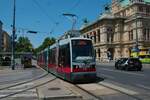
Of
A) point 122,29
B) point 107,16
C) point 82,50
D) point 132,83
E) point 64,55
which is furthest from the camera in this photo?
point 107,16

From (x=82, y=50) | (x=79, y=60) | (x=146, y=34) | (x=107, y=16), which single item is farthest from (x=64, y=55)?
(x=107, y=16)

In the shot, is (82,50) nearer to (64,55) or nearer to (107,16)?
(64,55)

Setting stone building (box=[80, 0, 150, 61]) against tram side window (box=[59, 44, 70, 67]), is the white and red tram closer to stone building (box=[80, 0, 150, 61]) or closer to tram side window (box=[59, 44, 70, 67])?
tram side window (box=[59, 44, 70, 67])

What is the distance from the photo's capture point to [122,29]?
10600 centimetres

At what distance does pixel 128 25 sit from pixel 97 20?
13743 millimetres

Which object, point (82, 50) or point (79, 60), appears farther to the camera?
point (82, 50)

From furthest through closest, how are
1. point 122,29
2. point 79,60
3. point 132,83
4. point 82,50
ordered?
point 122,29 → point 82,50 → point 79,60 → point 132,83

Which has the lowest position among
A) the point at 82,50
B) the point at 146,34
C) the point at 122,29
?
the point at 82,50

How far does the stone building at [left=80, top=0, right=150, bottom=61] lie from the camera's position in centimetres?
9531

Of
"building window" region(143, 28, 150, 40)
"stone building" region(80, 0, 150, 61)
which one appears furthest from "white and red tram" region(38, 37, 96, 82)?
"building window" region(143, 28, 150, 40)

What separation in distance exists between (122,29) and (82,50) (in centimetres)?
8697

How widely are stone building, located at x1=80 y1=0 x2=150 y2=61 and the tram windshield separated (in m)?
73.0

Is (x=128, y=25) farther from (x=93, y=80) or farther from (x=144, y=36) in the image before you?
(x=93, y=80)

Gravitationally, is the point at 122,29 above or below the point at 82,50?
above
